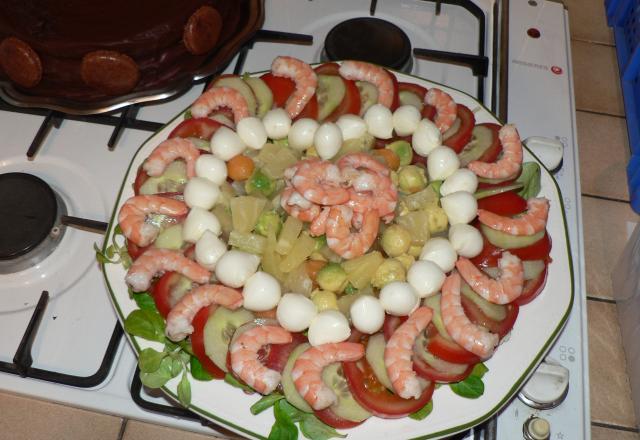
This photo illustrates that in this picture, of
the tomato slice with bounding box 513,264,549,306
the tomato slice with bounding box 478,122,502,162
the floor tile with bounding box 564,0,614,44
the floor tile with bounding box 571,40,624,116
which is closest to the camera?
the tomato slice with bounding box 513,264,549,306

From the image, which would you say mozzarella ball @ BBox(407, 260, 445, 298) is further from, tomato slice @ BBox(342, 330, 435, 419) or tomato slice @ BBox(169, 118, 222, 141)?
tomato slice @ BBox(169, 118, 222, 141)

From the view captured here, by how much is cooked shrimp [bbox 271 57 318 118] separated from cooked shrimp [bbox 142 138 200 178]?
309 millimetres

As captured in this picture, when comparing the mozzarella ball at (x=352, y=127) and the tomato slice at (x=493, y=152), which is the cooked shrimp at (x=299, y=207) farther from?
the tomato slice at (x=493, y=152)

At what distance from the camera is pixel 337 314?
1492mm

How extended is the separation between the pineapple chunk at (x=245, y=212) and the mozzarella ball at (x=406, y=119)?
458 mm

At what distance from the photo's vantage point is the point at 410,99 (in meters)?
1.90

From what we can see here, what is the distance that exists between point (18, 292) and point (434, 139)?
1230 millimetres

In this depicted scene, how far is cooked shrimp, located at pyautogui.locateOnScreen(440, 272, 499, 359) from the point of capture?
140 centimetres

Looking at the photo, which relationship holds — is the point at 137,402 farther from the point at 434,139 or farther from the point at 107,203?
the point at 434,139

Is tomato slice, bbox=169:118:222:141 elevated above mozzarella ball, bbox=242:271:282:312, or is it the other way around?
tomato slice, bbox=169:118:222:141

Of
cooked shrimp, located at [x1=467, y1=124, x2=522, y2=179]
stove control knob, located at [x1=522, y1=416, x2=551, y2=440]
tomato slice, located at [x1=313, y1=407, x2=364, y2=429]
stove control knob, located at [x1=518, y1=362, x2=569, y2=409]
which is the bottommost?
stove control knob, located at [x1=522, y1=416, x2=551, y2=440]

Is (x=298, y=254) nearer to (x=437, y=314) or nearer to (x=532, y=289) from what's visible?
(x=437, y=314)

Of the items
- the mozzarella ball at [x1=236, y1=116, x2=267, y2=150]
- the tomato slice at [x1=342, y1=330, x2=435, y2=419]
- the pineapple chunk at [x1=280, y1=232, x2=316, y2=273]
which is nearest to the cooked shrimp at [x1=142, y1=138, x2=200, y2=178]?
the mozzarella ball at [x1=236, y1=116, x2=267, y2=150]

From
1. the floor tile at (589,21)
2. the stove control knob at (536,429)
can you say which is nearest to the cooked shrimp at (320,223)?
the stove control knob at (536,429)
